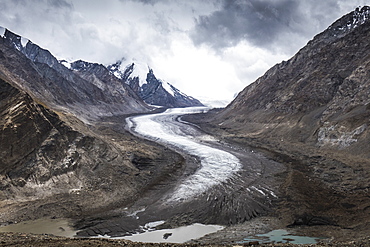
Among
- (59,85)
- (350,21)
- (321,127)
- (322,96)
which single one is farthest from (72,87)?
(350,21)

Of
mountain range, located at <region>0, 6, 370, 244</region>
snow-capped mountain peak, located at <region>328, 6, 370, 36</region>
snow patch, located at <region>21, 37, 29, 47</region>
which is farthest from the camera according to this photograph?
snow patch, located at <region>21, 37, 29, 47</region>

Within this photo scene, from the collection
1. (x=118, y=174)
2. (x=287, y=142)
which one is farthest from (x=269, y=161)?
(x=118, y=174)

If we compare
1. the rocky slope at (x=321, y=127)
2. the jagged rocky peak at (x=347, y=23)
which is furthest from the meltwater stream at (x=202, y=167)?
the jagged rocky peak at (x=347, y=23)

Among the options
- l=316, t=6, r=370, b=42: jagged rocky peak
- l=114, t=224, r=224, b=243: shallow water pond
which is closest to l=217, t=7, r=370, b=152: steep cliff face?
l=316, t=6, r=370, b=42: jagged rocky peak

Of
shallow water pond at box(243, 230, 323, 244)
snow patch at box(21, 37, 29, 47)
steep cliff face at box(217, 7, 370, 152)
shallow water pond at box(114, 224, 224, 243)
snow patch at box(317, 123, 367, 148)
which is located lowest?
shallow water pond at box(114, 224, 224, 243)

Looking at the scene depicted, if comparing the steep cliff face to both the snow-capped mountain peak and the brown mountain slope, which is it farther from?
the brown mountain slope
